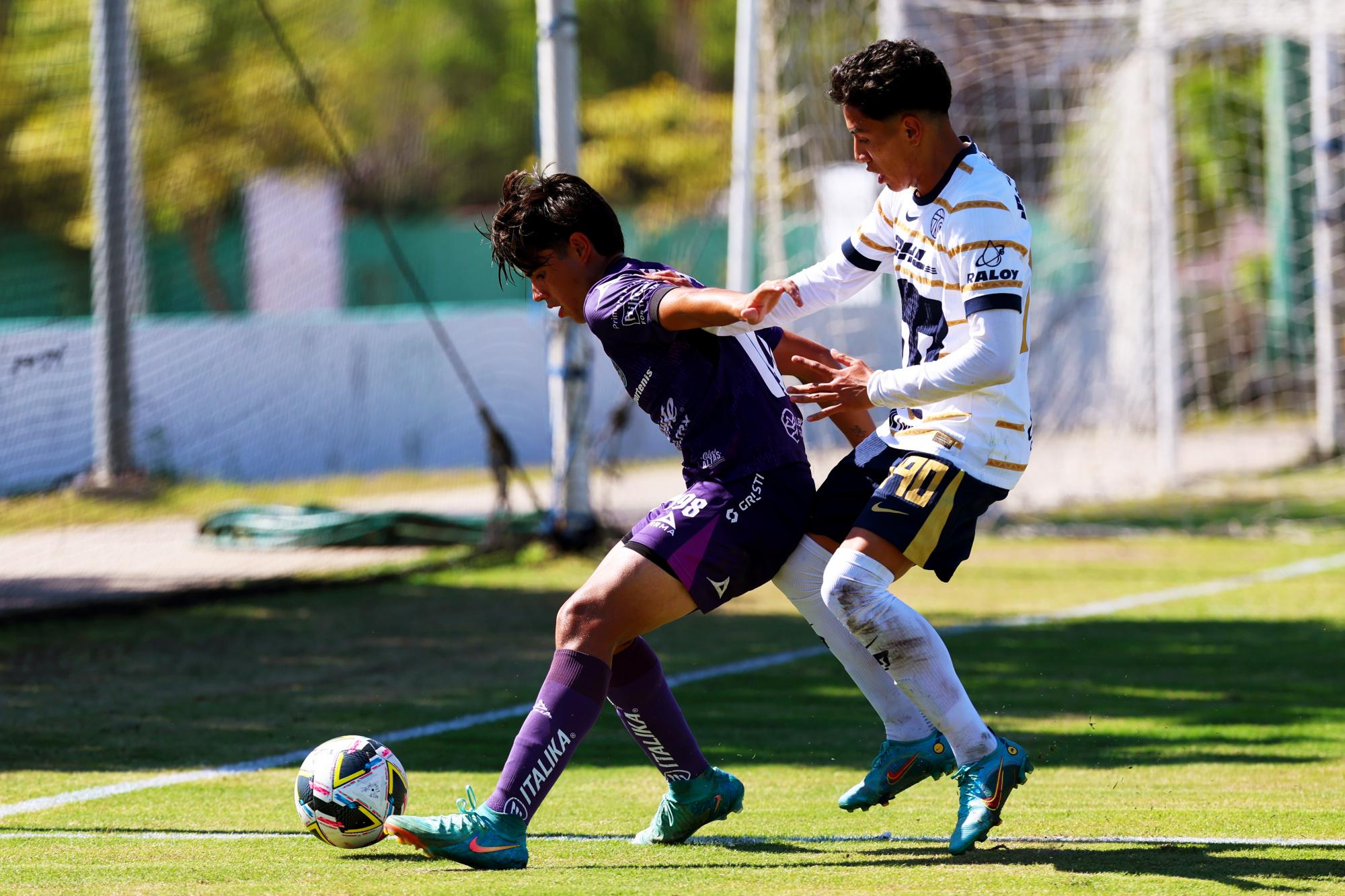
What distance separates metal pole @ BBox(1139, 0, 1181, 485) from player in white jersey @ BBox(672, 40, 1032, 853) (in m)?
12.9

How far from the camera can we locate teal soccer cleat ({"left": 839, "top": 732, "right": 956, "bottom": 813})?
499cm

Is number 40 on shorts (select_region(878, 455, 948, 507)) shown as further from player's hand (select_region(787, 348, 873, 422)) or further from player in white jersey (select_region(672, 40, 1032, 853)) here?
player's hand (select_region(787, 348, 873, 422))

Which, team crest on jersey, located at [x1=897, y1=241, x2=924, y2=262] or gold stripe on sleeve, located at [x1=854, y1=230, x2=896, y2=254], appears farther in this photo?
gold stripe on sleeve, located at [x1=854, y1=230, x2=896, y2=254]

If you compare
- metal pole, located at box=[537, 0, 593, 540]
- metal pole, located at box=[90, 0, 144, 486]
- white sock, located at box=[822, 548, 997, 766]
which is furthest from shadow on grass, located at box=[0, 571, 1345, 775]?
metal pole, located at box=[90, 0, 144, 486]

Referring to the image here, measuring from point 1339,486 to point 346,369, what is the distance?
1123 centimetres

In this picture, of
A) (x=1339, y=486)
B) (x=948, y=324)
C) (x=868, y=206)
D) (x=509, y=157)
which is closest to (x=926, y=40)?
(x=868, y=206)

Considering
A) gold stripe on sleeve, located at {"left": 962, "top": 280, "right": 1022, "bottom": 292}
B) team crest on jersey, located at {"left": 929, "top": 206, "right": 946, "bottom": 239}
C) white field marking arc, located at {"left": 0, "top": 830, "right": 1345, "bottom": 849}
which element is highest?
team crest on jersey, located at {"left": 929, "top": 206, "right": 946, "bottom": 239}

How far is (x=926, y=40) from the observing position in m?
15.3

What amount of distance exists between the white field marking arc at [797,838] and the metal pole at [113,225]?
29.0ft

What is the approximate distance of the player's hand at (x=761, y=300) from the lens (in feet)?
14.8

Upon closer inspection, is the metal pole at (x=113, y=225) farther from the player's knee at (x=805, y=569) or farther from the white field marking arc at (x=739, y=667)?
the player's knee at (x=805, y=569)

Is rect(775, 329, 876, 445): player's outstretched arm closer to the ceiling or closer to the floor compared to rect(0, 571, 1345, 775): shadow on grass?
closer to the ceiling

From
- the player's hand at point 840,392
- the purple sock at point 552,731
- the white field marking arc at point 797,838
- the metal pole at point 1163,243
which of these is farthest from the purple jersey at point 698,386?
the metal pole at point 1163,243

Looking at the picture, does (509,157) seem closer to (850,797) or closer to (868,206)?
(868,206)
